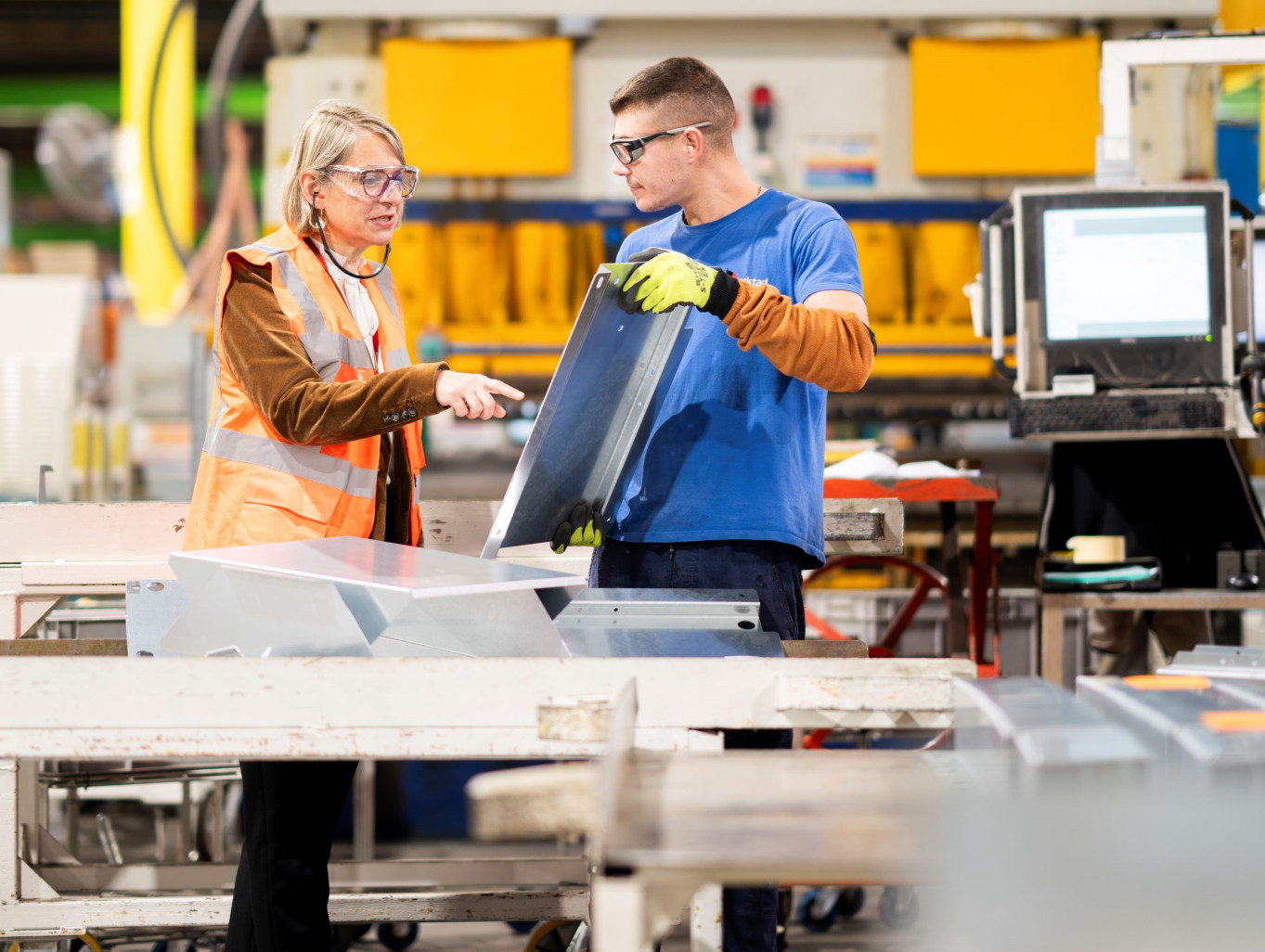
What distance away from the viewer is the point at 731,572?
5.67ft

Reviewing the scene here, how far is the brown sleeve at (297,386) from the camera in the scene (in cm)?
149

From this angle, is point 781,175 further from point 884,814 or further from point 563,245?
point 884,814

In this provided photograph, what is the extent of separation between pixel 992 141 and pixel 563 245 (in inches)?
52.6

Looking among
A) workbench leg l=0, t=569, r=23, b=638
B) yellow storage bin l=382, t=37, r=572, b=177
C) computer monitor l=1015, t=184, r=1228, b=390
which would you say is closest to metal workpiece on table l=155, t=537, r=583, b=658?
workbench leg l=0, t=569, r=23, b=638

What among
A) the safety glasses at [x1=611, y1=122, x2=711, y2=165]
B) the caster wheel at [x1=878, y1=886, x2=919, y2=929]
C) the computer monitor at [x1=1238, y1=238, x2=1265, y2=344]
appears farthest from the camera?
the computer monitor at [x1=1238, y1=238, x2=1265, y2=344]

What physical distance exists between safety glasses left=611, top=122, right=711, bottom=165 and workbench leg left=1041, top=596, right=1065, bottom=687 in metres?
1.30

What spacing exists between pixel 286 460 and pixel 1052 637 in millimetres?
1644

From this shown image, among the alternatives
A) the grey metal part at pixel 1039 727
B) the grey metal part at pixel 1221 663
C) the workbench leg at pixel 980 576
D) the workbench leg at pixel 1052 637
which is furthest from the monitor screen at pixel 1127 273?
the grey metal part at pixel 1039 727

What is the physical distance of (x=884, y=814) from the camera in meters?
0.92

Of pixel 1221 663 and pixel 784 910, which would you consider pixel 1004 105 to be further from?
pixel 1221 663

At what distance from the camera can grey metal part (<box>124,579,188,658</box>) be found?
1388 millimetres

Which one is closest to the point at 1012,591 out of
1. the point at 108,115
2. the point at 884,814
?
the point at 884,814

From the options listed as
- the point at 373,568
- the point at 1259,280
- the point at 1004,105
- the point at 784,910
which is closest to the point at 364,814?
the point at 784,910

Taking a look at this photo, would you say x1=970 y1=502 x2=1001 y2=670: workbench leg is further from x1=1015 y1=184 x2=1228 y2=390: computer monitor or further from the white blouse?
the white blouse
